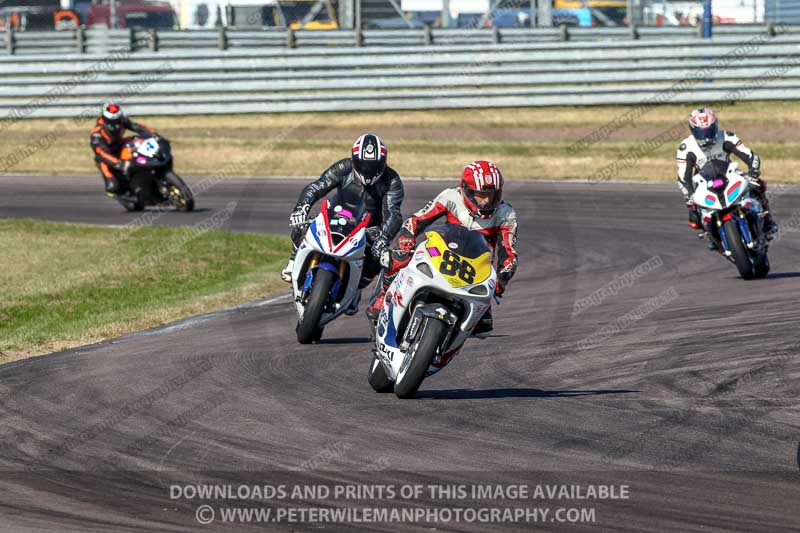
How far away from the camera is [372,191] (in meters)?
11.4

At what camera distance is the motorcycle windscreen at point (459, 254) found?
28.0 feet

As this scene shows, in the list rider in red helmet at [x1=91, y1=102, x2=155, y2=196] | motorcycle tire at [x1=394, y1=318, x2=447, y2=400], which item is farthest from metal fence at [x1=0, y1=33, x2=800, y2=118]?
motorcycle tire at [x1=394, y1=318, x2=447, y2=400]

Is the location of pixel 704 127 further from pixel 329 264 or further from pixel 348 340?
pixel 329 264

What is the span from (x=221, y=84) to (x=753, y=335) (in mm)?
21036

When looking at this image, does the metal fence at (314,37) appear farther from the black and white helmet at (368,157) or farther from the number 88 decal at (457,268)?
the number 88 decal at (457,268)

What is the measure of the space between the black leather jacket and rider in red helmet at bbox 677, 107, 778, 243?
15.6ft

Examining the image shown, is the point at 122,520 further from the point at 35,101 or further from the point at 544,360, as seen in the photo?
the point at 35,101

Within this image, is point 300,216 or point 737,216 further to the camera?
point 737,216

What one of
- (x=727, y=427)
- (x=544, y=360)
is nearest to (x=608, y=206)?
(x=544, y=360)

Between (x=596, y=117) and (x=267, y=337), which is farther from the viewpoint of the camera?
(x=596, y=117)

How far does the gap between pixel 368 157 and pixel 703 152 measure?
217 inches

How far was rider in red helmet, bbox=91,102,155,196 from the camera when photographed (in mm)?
21531

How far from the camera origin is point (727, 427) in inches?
309

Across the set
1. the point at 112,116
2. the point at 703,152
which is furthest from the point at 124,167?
the point at 703,152
